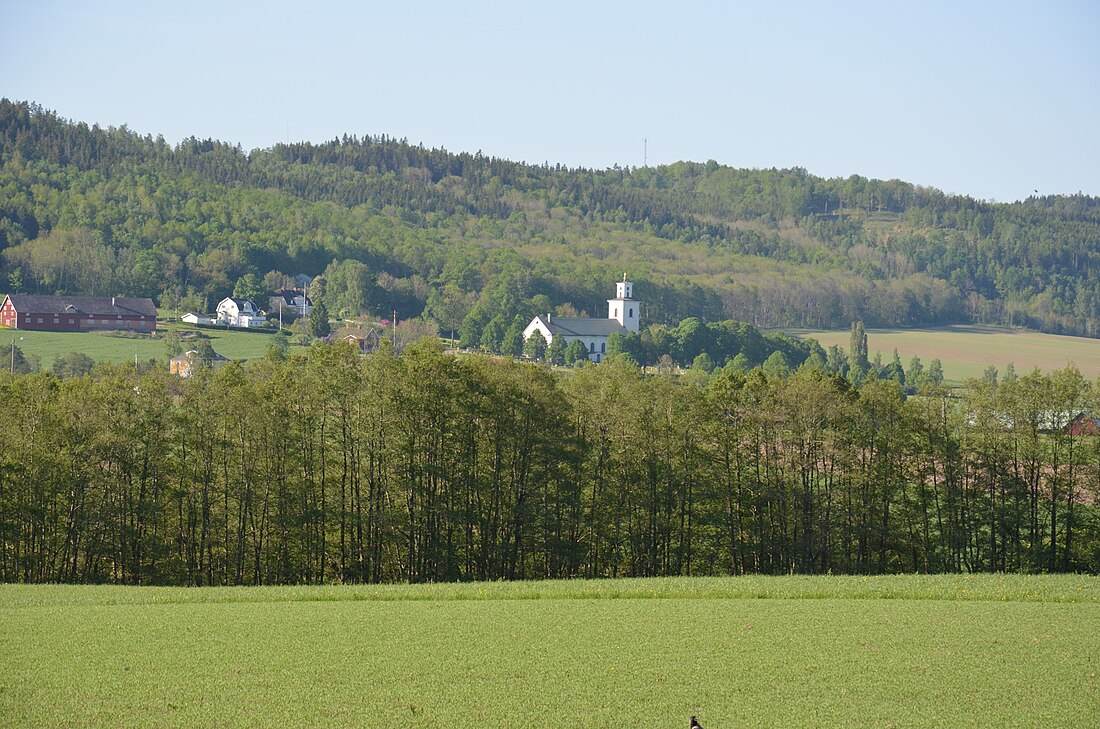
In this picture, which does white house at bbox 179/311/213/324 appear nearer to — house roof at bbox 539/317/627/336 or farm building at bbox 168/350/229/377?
farm building at bbox 168/350/229/377

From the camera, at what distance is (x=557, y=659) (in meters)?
28.2

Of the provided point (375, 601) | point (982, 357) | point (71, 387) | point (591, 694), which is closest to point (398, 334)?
point (982, 357)

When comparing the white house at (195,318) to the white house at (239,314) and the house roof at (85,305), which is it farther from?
the house roof at (85,305)

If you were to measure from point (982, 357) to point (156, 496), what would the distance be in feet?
511

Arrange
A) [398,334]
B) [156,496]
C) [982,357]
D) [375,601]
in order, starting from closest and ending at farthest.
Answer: [375,601] → [156,496] → [398,334] → [982,357]

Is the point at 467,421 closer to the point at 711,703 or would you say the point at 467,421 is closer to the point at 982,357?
the point at 711,703

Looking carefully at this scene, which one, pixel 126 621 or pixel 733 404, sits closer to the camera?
pixel 126 621

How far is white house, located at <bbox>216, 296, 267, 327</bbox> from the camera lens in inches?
6909

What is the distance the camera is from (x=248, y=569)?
53094 millimetres

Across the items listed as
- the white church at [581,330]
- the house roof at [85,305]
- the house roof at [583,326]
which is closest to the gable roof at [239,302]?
the house roof at [85,305]

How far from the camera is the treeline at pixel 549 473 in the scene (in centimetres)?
5228

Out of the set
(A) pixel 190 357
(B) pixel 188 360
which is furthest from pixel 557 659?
(A) pixel 190 357

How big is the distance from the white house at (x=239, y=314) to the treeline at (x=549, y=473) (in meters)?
121

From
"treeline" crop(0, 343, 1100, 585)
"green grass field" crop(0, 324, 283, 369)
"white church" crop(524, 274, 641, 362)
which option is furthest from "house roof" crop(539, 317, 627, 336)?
"treeline" crop(0, 343, 1100, 585)
